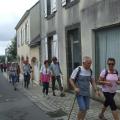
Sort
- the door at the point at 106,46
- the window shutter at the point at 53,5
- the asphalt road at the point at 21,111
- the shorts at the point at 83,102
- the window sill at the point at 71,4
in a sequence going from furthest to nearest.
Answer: the window shutter at the point at 53,5, the window sill at the point at 71,4, the door at the point at 106,46, the asphalt road at the point at 21,111, the shorts at the point at 83,102

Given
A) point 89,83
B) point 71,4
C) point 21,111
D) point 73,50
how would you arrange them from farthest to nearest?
1. point 73,50
2. point 71,4
3. point 21,111
4. point 89,83

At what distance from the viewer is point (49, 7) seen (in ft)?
80.5

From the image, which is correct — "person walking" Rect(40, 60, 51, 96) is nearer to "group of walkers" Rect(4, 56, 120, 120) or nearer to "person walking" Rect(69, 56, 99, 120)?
"group of walkers" Rect(4, 56, 120, 120)

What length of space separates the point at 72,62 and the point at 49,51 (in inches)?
191

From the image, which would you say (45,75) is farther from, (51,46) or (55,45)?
(51,46)

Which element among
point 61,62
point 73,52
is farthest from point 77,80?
point 61,62

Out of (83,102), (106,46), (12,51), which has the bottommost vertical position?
(83,102)

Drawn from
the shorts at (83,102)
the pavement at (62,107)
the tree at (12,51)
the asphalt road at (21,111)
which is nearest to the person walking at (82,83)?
the shorts at (83,102)

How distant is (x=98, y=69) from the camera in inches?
640

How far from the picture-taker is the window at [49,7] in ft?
75.7

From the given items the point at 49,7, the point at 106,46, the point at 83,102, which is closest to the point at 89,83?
the point at 83,102

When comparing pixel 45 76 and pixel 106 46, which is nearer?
pixel 106 46

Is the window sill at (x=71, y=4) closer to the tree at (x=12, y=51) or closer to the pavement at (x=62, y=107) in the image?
the pavement at (x=62, y=107)

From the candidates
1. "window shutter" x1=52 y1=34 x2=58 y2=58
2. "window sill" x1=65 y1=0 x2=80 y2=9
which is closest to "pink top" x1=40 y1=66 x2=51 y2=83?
"window sill" x1=65 y1=0 x2=80 y2=9
